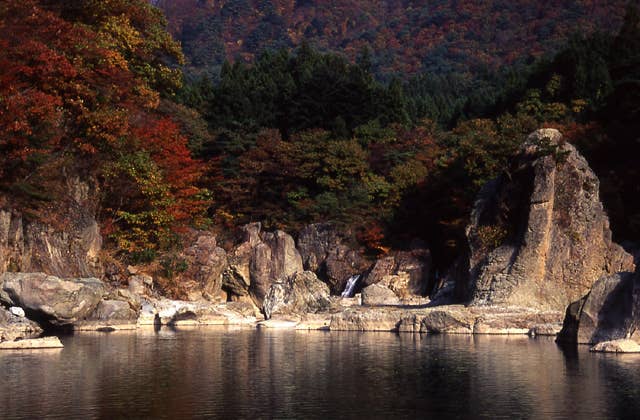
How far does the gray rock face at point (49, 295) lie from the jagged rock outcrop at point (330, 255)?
19359 mm

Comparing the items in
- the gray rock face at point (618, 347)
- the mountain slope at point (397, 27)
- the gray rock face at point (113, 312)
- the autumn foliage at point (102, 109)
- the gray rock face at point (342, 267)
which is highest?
the mountain slope at point (397, 27)

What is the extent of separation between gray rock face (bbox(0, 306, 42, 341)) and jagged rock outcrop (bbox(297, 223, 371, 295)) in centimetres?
2215

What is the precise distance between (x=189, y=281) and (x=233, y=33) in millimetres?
121262

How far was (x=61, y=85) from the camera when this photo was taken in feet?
143

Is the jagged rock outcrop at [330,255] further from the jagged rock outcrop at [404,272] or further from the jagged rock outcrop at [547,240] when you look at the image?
the jagged rock outcrop at [547,240]

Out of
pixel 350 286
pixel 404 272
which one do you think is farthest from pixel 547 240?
pixel 350 286

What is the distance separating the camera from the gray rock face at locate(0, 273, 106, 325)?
120ft

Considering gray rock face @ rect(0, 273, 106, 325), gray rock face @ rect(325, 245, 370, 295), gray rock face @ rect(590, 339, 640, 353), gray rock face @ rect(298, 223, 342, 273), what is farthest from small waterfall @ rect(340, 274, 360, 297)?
gray rock face @ rect(590, 339, 640, 353)

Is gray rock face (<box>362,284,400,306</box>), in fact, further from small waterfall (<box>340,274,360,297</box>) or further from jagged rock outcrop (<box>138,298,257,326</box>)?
jagged rock outcrop (<box>138,298,257,326</box>)

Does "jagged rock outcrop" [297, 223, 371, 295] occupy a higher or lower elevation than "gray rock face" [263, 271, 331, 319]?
higher

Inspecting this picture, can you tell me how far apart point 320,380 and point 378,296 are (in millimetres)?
24909

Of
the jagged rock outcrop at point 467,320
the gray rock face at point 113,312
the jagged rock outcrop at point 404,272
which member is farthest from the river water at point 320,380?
the jagged rock outcrop at point 404,272

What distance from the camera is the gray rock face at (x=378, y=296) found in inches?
1877

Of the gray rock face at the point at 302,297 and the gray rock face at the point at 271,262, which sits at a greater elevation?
the gray rock face at the point at 271,262
